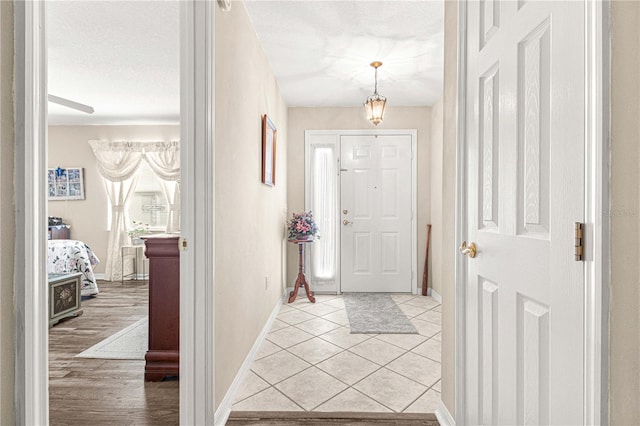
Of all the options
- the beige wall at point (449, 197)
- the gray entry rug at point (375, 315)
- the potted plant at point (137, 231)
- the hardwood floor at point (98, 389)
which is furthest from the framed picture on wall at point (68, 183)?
the beige wall at point (449, 197)

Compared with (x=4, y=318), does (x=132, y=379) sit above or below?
below

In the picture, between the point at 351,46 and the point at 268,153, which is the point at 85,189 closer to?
the point at 268,153

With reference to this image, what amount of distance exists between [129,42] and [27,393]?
3.33 metres

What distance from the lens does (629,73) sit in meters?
0.75

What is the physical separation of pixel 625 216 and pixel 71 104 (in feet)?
19.4

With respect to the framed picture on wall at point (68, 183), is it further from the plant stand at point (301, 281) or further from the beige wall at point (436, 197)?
the beige wall at point (436, 197)

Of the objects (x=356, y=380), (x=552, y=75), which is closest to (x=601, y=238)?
(x=552, y=75)

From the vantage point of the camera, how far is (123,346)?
9.91 feet

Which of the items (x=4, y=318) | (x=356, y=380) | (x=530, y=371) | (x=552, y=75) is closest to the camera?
(x=4, y=318)

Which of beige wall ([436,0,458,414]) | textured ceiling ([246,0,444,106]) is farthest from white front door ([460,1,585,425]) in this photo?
textured ceiling ([246,0,444,106])

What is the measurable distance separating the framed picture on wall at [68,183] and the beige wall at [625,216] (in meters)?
7.11

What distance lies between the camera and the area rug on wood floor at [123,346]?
9.29 ft

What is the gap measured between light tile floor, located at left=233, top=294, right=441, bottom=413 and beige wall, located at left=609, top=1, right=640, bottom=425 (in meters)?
1.43

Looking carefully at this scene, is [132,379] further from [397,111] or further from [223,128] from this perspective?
[397,111]
